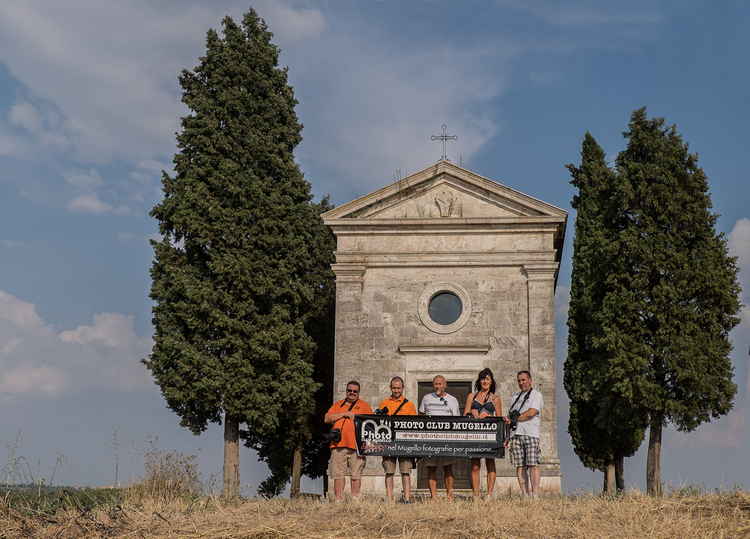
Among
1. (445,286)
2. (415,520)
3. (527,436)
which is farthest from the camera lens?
(445,286)

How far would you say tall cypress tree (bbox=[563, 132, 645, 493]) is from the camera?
1864 centimetres

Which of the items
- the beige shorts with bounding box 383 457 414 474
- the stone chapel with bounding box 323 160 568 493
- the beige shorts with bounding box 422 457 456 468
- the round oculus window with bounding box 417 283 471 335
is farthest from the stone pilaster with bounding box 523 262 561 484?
the beige shorts with bounding box 383 457 414 474

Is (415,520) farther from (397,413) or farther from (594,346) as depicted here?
(594,346)

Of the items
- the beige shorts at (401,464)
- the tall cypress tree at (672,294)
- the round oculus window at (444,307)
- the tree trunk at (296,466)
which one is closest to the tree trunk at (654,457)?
the tall cypress tree at (672,294)

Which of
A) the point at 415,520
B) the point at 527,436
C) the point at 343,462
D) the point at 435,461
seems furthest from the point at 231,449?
the point at 415,520

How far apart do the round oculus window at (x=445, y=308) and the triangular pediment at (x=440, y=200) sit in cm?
203

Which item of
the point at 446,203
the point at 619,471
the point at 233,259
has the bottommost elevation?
the point at 619,471

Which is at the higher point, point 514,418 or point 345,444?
point 514,418

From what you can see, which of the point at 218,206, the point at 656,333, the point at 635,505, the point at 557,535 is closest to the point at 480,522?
the point at 557,535

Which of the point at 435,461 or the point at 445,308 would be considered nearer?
the point at 435,461

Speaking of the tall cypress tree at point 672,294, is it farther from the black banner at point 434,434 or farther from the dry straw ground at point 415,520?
the dry straw ground at point 415,520

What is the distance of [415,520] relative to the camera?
291 inches

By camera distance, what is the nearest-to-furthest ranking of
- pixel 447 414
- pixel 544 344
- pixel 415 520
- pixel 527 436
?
1. pixel 415 520
2. pixel 527 436
3. pixel 447 414
4. pixel 544 344

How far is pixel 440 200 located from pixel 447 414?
330 inches
